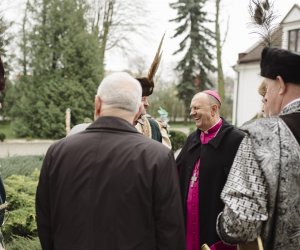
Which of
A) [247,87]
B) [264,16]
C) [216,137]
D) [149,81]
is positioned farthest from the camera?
[247,87]

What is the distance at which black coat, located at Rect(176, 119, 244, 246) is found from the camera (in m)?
3.49

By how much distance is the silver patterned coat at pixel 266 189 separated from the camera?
1866mm

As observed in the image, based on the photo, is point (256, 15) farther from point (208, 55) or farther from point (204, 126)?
point (208, 55)

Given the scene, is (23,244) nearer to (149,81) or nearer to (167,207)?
(149,81)

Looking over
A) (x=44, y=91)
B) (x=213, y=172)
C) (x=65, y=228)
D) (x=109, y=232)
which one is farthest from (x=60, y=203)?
(x=44, y=91)

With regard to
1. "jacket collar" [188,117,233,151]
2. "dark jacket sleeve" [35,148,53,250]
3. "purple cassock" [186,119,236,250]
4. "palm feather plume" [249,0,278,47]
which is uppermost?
"palm feather plume" [249,0,278,47]

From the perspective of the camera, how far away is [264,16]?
2691 mm

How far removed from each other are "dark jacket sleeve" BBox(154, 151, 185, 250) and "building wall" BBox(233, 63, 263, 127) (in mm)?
26689

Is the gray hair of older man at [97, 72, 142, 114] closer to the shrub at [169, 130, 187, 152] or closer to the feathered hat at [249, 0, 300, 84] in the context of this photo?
the feathered hat at [249, 0, 300, 84]

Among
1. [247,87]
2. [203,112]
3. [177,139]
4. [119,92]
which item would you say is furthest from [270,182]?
[247,87]

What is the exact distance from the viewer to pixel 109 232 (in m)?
2.12

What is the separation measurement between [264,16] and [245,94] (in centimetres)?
2734

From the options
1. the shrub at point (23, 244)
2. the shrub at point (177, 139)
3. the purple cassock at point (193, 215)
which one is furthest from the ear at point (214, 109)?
the shrub at point (177, 139)

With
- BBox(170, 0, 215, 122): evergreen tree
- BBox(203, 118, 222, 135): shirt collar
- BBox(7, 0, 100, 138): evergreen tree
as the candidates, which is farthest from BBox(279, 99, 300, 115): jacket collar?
BBox(170, 0, 215, 122): evergreen tree
